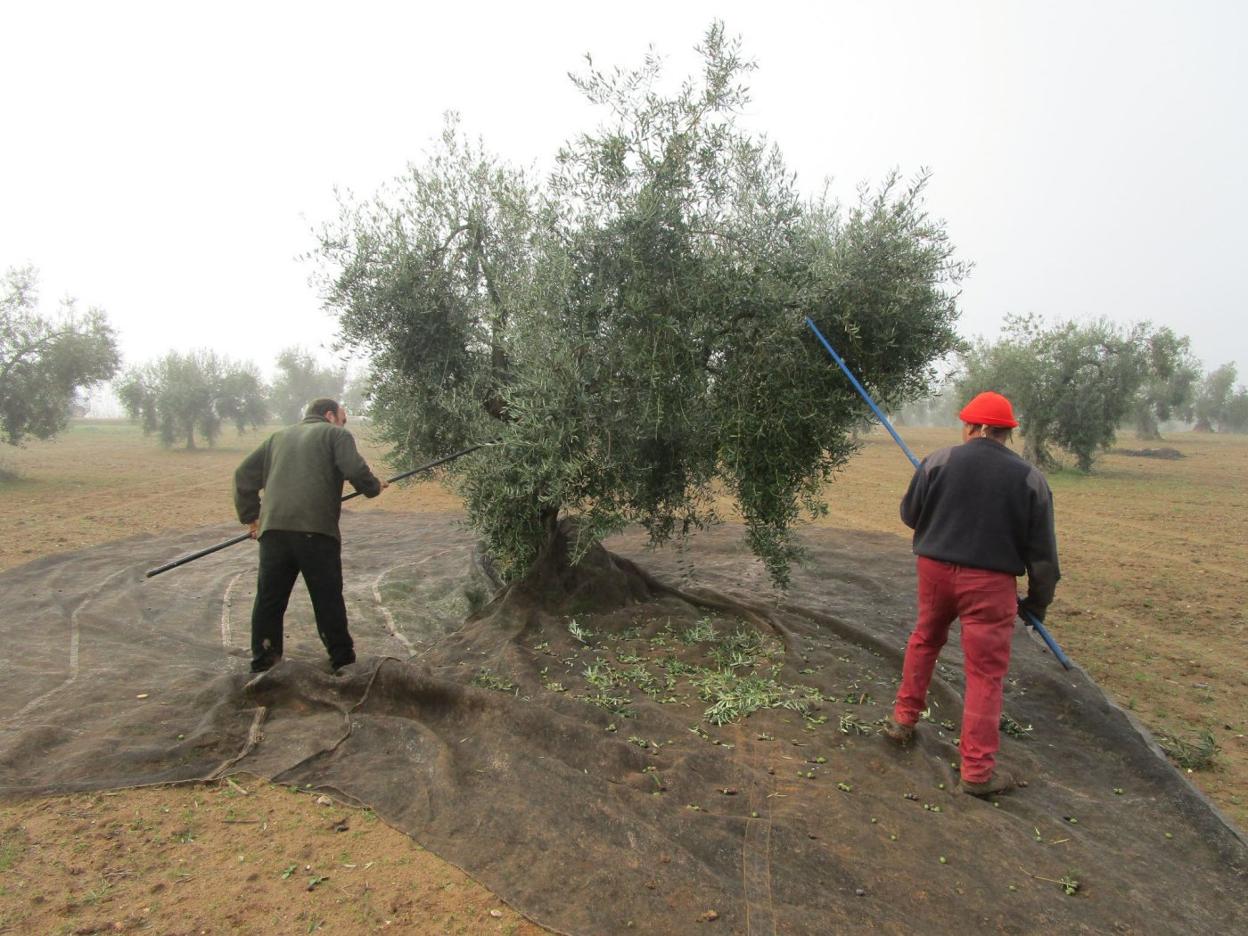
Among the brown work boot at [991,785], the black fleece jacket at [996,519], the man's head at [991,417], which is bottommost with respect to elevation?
the brown work boot at [991,785]

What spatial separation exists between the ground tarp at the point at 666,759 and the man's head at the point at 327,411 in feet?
6.97

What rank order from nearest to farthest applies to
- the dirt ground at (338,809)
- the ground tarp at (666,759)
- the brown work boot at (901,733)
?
the dirt ground at (338,809)
the ground tarp at (666,759)
the brown work boot at (901,733)

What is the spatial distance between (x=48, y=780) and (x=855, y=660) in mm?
5739

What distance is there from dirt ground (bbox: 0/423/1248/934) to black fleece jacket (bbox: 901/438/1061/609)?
1898 mm

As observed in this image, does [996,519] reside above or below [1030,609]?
above

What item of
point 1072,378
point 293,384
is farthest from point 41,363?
point 293,384

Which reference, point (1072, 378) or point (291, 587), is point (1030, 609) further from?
point (1072, 378)

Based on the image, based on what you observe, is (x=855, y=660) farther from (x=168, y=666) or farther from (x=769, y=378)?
(x=168, y=666)

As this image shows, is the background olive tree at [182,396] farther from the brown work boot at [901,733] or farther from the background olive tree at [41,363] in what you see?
the brown work boot at [901,733]

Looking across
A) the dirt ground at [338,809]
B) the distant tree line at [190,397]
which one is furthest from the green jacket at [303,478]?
the distant tree line at [190,397]

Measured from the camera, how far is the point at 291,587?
19.4 feet

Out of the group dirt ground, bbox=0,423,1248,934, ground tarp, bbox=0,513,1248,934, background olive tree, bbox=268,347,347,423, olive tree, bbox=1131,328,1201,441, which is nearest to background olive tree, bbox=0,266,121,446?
dirt ground, bbox=0,423,1248,934

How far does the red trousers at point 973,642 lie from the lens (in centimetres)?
430

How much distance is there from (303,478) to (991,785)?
530 cm
